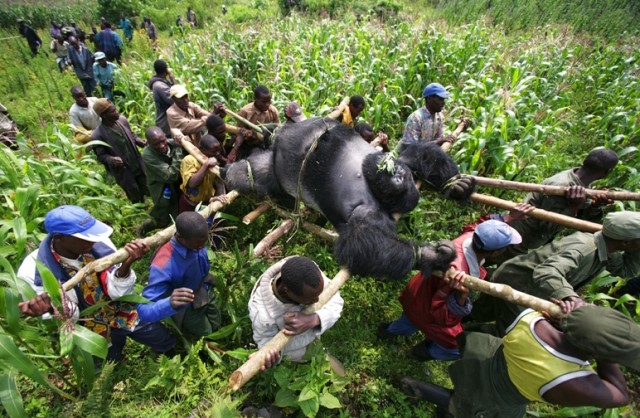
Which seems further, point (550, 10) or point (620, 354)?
point (550, 10)

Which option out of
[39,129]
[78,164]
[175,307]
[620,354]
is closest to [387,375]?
[620,354]

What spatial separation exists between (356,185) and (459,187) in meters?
1.02

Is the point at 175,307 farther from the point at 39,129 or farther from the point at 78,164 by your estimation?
the point at 39,129

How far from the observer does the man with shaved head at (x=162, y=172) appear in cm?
384

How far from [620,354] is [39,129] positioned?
10.9m

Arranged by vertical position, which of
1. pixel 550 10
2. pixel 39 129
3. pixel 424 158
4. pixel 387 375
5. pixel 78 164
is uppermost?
pixel 550 10

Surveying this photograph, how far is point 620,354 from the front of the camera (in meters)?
1.80

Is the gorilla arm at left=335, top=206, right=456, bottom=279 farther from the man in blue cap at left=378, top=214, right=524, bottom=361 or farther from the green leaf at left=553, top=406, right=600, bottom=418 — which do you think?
the green leaf at left=553, top=406, right=600, bottom=418

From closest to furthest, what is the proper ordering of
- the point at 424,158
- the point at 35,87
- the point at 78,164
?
the point at 424,158
the point at 78,164
the point at 35,87

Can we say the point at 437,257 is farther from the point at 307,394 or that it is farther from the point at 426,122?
the point at 426,122

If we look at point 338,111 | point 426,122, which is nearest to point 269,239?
point 338,111

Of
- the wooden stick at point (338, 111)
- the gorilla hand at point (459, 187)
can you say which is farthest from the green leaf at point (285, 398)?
the wooden stick at point (338, 111)

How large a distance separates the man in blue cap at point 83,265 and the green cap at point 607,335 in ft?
9.09

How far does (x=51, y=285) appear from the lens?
206cm
